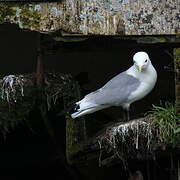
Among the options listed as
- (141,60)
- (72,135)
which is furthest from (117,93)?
(72,135)

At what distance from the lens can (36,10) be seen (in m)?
5.32

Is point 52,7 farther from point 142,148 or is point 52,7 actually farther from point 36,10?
point 142,148

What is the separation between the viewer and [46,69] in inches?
278

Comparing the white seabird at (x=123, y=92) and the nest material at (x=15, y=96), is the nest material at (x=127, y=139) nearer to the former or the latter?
the white seabird at (x=123, y=92)

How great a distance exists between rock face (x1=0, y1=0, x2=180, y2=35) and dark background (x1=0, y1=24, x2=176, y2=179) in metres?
1.67

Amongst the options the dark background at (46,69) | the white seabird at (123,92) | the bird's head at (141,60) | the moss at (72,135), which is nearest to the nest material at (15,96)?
the moss at (72,135)

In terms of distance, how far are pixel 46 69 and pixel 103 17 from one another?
1.83 metres

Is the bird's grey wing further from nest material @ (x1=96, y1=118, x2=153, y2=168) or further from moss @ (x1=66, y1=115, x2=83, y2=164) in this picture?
moss @ (x1=66, y1=115, x2=83, y2=164)

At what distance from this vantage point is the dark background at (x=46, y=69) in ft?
23.5

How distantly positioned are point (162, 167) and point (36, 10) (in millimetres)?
2102

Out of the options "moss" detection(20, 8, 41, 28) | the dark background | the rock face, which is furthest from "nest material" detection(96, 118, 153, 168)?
the dark background

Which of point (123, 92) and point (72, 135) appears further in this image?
point (72, 135)

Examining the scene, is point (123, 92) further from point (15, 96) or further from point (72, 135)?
point (15, 96)

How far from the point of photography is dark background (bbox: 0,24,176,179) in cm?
716
